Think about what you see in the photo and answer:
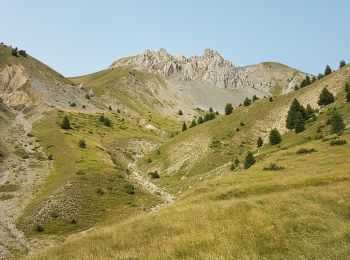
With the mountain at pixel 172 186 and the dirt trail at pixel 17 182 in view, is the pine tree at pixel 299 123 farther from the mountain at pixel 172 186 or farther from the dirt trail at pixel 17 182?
the dirt trail at pixel 17 182

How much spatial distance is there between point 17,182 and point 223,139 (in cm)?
4053

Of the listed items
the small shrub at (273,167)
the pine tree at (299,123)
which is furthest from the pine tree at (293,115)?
the small shrub at (273,167)

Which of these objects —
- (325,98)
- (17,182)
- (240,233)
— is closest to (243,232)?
(240,233)

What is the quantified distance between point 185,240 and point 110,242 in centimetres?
497

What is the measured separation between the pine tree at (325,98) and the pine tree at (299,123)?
7.51 meters

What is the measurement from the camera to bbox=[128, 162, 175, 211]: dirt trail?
54188mm

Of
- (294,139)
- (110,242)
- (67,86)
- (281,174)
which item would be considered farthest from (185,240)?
(67,86)

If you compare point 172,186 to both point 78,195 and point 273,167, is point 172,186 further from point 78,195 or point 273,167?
point 273,167

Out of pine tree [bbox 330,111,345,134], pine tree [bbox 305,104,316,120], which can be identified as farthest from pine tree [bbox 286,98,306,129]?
pine tree [bbox 330,111,345,134]

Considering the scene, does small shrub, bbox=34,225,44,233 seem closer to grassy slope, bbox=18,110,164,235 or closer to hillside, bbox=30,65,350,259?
grassy slope, bbox=18,110,164,235

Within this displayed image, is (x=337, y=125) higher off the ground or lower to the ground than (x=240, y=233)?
higher

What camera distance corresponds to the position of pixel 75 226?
44.6 metres

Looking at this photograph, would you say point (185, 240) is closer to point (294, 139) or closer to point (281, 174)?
point (281, 174)

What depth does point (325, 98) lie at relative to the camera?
8125 cm
